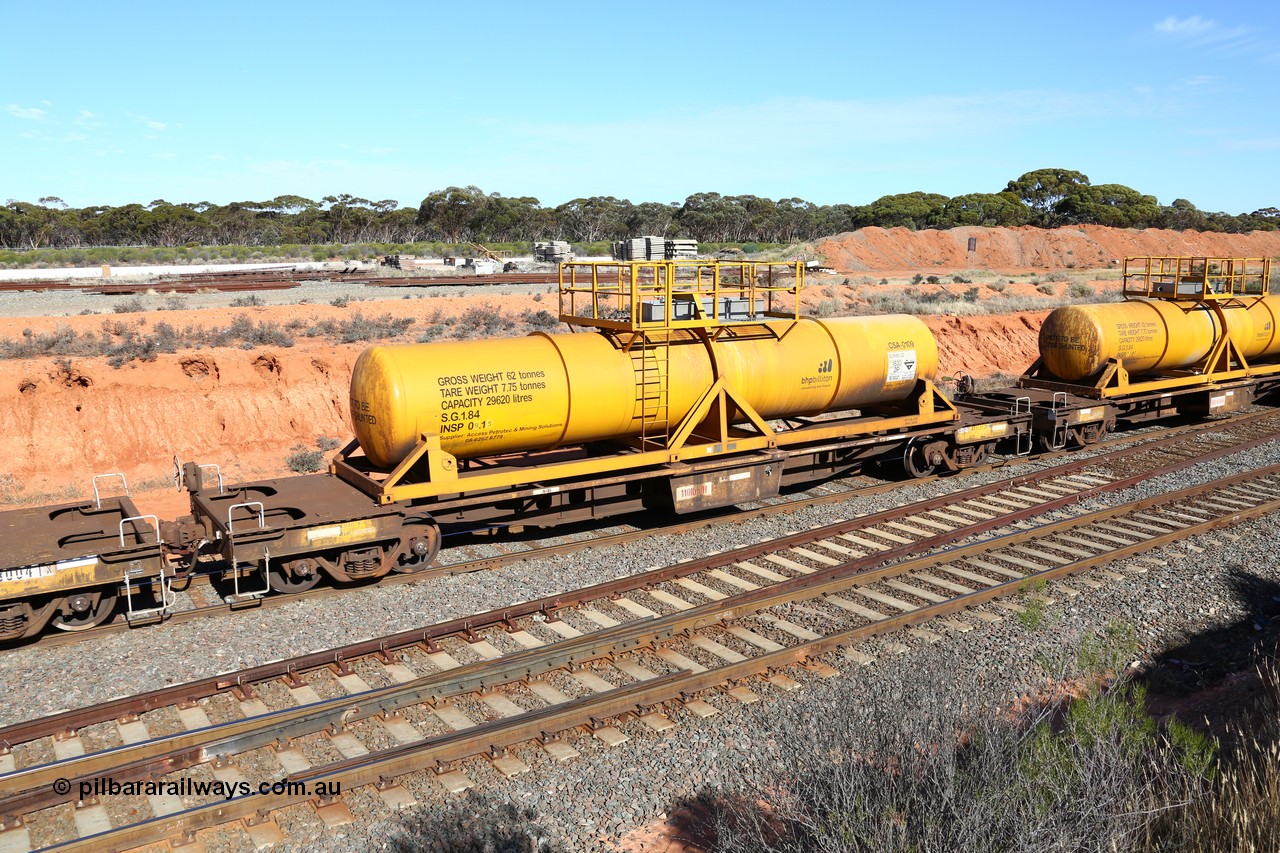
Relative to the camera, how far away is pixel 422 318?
94.3 ft

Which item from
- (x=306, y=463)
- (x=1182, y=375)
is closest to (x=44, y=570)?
(x=306, y=463)

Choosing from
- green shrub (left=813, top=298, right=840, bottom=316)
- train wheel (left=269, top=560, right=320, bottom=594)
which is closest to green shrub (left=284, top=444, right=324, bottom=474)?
train wheel (left=269, top=560, right=320, bottom=594)

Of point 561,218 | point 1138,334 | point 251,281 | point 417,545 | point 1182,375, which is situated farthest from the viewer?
point 561,218

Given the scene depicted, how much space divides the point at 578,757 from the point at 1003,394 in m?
13.8

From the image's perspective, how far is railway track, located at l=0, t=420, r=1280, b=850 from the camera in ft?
22.5

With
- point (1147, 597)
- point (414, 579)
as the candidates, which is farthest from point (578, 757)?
point (1147, 597)

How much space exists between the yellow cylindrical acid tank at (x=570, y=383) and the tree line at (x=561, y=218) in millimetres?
68930

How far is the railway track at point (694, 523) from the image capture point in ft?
34.1

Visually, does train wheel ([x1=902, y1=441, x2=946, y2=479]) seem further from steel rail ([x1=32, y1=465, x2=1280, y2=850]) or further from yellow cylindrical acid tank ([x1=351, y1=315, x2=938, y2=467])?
steel rail ([x1=32, y1=465, x2=1280, y2=850])

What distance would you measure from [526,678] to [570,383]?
175 inches

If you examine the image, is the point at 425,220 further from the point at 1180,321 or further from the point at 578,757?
the point at 578,757

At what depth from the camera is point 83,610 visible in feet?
31.8

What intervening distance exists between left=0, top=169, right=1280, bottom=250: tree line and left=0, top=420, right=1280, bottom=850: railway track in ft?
237

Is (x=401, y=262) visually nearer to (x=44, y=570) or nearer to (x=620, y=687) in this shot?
(x=44, y=570)
